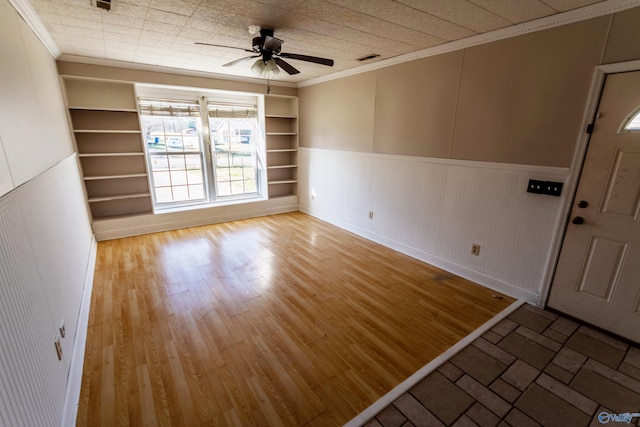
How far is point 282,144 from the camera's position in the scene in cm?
590

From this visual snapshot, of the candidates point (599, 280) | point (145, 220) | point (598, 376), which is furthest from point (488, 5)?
point (145, 220)

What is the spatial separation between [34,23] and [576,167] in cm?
462

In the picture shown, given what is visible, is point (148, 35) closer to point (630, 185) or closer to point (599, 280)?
point (630, 185)

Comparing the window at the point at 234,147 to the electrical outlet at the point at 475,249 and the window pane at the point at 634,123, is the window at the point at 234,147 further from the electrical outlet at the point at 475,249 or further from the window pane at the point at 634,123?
the window pane at the point at 634,123

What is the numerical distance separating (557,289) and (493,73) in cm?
208

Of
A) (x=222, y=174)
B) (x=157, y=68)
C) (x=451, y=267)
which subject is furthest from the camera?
(x=222, y=174)

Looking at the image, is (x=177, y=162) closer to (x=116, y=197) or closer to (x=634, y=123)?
(x=116, y=197)

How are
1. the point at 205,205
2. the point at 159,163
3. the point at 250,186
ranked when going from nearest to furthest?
the point at 159,163
the point at 205,205
the point at 250,186

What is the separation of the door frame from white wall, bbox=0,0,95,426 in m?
3.52

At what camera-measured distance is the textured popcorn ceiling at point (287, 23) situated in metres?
2.14

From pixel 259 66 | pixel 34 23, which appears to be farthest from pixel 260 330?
pixel 34 23

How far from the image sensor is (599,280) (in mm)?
2377

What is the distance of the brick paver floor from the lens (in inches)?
65.4

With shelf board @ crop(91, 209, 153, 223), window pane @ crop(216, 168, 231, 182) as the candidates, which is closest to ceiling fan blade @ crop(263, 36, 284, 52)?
window pane @ crop(216, 168, 231, 182)
